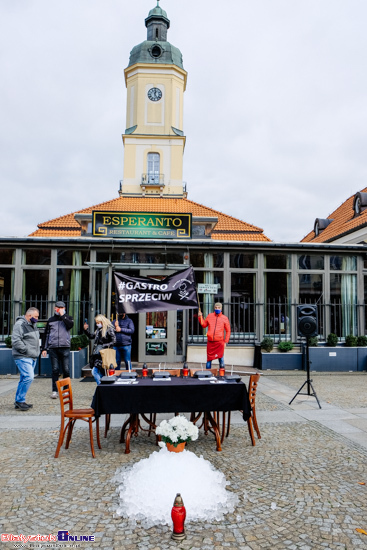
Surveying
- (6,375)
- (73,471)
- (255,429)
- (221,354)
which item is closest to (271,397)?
(221,354)

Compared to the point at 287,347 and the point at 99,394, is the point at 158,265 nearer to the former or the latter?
the point at 287,347

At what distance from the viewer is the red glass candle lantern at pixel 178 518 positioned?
128 inches

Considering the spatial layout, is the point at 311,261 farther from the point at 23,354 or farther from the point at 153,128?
the point at 153,128

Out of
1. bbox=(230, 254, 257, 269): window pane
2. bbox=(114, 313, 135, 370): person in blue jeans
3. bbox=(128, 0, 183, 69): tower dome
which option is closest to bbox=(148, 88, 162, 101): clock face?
bbox=(128, 0, 183, 69): tower dome

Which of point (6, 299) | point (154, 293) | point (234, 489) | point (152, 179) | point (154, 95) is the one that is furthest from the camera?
point (152, 179)

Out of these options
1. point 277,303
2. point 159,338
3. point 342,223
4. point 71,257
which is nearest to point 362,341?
point 277,303

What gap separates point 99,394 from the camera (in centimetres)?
542

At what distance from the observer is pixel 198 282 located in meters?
13.7

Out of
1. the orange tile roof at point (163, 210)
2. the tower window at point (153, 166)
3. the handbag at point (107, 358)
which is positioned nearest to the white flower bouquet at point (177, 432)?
the handbag at point (107, 358)

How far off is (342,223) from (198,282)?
58.2ft

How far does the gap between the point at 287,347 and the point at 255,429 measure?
24.6ft

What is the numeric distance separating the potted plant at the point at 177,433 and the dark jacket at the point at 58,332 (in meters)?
4.89

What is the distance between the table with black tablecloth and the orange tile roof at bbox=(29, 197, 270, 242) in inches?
736

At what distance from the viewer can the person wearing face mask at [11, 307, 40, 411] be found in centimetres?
760
